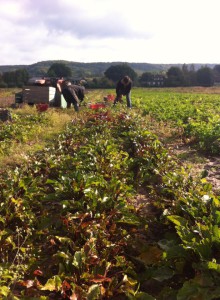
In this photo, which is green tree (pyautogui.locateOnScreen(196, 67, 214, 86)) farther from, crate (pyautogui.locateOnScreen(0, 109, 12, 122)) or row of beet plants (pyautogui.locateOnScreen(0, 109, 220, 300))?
row of beet plants (pyautogui.locateOnScreen(0, 109, 220, 300))

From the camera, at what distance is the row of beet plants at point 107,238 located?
2742mm

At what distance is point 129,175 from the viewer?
5.55 meters

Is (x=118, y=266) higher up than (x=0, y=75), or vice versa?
(x=0, y=75)

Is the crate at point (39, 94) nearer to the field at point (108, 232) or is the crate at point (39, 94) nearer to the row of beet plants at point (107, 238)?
the field at point (108, 232)

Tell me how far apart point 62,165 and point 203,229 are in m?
3.32

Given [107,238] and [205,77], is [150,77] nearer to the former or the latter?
[205,77]

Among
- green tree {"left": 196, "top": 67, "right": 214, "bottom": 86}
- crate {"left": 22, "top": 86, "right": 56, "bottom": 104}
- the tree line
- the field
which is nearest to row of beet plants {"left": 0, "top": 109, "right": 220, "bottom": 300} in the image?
the field

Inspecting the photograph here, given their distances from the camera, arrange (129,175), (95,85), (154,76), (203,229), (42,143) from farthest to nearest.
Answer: (154,76) < (95,85) < (42,143) < (129,175) < (203,229)

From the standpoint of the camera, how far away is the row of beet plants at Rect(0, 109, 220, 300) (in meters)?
2.74

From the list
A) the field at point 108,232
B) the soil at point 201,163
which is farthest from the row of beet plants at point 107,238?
the soil at point 201,163

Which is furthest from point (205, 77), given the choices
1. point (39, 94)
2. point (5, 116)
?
point (5, 116)

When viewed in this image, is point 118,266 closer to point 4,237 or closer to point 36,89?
point 4,237

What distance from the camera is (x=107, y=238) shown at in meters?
3.46

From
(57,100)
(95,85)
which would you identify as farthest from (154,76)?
(57,100)
